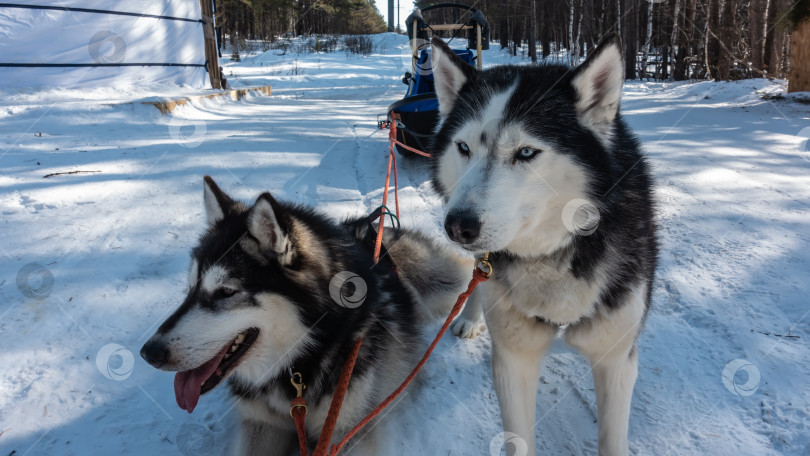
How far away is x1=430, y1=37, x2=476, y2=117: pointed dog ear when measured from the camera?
1.75 m

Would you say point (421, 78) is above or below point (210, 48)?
below

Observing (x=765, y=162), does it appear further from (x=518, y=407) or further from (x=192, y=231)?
(x=192, y=231)

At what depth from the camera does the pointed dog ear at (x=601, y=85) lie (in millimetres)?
1398

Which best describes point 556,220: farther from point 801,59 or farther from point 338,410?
point 801,59

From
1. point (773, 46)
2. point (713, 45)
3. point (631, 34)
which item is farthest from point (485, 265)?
point (631, 34)

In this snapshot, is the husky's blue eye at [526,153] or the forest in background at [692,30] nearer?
the husky's blue eye at [526,153]

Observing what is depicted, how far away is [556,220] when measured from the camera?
4.71 feet

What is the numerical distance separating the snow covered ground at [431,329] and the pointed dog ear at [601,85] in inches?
50.9

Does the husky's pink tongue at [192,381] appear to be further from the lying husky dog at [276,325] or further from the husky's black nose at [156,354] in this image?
the husky's black nose at [156,354]

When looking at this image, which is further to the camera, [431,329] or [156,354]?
[431,329]

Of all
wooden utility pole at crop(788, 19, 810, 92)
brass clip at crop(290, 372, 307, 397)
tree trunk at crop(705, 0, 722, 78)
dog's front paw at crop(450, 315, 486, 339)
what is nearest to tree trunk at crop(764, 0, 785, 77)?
tree trunk at crop(705, 0, 722, 78)

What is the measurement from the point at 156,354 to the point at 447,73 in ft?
5.02

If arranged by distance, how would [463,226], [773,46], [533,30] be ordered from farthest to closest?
1. [533,30]
2. [773,46]
3. [463,226]

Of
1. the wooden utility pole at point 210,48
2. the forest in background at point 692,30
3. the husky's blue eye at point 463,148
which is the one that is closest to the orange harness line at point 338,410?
the husky's blue eye at point 463,148
